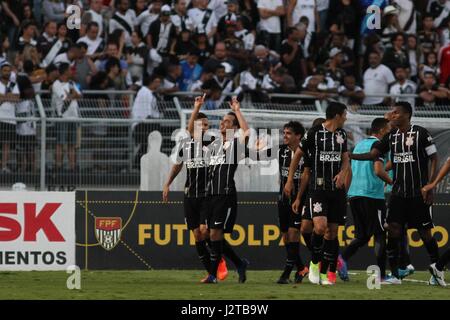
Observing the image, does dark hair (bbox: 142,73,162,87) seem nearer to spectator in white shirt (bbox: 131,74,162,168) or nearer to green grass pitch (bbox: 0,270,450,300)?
spectator in white shirt (bbox: 131,74,162,168)

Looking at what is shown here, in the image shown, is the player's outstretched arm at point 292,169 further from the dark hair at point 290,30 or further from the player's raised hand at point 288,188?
the dark hair at point 290,30

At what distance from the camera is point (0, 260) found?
60.5 feet

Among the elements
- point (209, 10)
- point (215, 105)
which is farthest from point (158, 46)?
point (215, 105)

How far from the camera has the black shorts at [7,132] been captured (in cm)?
2022

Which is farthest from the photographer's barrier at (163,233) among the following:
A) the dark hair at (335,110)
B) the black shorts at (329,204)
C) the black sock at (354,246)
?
the dark hair at (335,110)

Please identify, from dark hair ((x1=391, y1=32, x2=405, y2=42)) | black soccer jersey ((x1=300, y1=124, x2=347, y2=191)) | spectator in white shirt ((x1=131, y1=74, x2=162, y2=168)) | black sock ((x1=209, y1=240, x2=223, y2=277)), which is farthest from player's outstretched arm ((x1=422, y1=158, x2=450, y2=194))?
dark hair ((x1=391, y1=32, x2=405, y2=42))

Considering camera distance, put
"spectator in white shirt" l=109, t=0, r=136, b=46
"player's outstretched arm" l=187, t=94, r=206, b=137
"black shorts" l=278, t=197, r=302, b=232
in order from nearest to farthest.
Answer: "player's outstretched arm" l=187, t=94, r=206, b=137
"black shorts" l=278, t=197, r=302, b=232
"spectator in white shirt" l=109, t=0, r=136, b=46

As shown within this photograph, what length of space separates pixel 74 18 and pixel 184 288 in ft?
32.8

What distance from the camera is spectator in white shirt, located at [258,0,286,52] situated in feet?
81.3

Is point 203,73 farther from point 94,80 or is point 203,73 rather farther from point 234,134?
point 234,134

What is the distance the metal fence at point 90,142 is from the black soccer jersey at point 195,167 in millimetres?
4148

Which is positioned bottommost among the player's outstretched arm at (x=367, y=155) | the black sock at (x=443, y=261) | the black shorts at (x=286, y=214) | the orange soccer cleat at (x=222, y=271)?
the orange soccer cleat at (x=222, y=271)

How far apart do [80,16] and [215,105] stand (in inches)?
160

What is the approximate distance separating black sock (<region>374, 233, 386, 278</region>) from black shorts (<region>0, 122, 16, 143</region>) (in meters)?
7.11
